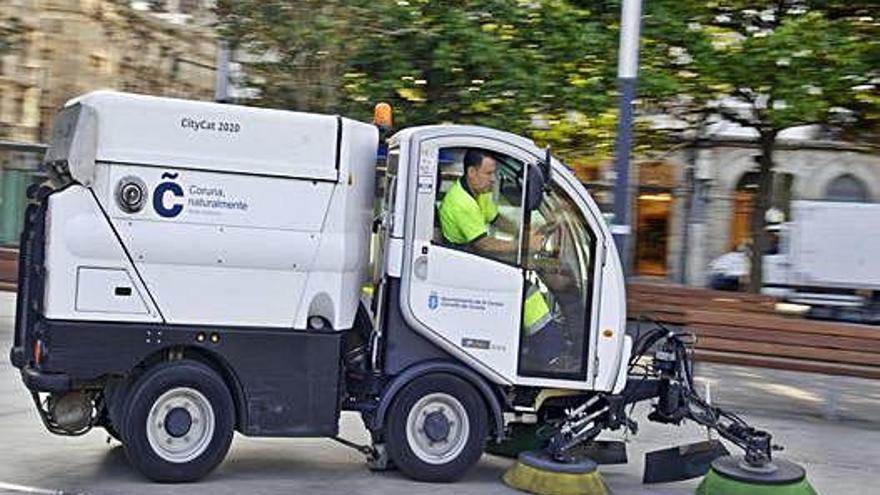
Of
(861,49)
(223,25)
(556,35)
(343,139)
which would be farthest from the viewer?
(861,49)

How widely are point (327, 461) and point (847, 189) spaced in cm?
2921

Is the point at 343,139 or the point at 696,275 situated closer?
the point at 343,139

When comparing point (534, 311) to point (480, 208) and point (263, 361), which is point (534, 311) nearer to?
point (480, 208)

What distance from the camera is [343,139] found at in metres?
7.82

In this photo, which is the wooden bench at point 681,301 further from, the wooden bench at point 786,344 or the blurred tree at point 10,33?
the blurred tree at point 10,33

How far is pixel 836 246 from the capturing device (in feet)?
87.7

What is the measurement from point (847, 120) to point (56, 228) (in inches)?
585

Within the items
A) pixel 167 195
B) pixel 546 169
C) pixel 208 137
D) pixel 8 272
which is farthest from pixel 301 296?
pixel 8 272

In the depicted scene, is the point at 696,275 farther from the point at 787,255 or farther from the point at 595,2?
the point at 595,2

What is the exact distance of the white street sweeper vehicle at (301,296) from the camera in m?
7.41

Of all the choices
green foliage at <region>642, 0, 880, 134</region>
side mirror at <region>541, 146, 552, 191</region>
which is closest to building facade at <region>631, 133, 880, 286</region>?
green foliage at <region>642, 0, 880, 134</region>

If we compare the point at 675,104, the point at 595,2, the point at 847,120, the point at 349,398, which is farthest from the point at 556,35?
the point at 349,398

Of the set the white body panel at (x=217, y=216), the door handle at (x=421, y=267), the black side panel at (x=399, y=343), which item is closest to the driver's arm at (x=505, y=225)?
the door handle at (x=421, y=267)

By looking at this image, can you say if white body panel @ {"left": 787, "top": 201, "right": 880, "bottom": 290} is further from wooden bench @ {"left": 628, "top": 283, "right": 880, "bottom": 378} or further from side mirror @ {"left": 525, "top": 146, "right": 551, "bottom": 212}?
side mirror @ {"left": 525, "top": 146, "right": 551, "bottom": 212}
